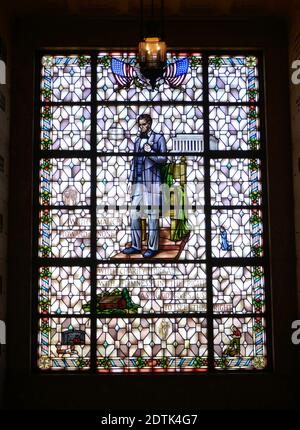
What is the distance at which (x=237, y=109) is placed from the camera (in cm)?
729

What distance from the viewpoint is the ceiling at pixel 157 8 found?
7.02m

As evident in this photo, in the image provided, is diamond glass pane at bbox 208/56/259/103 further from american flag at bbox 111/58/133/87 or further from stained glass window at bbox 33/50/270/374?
american flag at bbox 111/58/133/87

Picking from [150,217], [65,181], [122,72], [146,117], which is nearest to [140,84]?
[122,72]

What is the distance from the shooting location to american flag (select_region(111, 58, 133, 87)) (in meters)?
7.32

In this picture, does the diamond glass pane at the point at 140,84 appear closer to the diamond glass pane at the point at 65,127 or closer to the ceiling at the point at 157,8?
the diamond glass pane at the point at 65,127

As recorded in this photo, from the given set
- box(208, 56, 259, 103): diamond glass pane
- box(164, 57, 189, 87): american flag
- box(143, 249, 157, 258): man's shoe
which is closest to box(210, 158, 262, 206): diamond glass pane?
box(208, 56, 259, 103): diamond glass pane

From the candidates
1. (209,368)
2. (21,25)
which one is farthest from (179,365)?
(21,25)

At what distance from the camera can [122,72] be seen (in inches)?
289

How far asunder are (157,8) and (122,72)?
0.76 metres

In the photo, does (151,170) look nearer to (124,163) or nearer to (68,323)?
(124,163)

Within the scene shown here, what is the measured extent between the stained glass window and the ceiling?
1.47 feet

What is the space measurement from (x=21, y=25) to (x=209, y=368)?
13.5 feet

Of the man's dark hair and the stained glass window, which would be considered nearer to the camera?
the stained glass window

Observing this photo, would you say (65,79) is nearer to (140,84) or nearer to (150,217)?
(140,84)
